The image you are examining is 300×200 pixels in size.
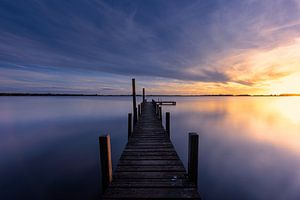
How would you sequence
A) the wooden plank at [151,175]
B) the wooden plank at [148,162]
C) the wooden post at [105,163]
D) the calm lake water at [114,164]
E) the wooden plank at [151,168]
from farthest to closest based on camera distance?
the calm lake water at [114,164]
the wooden plank at [148,162]
the wooden plank at [151,168]
the wooden plank at [151,175]
the wooden post at [105,163]

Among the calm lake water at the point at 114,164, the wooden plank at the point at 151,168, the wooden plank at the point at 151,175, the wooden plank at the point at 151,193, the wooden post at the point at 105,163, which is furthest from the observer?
the calm lake water at the point at 114,164

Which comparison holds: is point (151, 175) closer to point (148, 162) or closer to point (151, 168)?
point (151, 168)

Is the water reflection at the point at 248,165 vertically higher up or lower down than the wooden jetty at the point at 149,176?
lower down

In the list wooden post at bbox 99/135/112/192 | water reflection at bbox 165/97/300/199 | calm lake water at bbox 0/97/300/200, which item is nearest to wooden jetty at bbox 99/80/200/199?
wooden post at bbox 99/135/112/192

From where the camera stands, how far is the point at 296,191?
6.78 meters

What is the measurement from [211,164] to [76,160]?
8.17 meters

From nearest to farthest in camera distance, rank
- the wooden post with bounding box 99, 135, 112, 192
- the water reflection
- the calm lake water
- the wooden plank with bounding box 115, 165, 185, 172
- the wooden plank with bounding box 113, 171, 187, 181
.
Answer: the wooden post with bounding box 99, 135, 112, 192 < the wooden plank with bounding box 113, 171, 187, 181 < the wooden plank with bounding box 115, 165, 185, 172 < the calm lake water < the water reflection

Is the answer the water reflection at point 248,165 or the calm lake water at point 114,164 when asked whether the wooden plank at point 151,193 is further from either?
the water reflection at point 248,165

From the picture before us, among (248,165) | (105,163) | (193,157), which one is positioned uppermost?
(193,157)

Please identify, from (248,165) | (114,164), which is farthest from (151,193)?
(248,165)

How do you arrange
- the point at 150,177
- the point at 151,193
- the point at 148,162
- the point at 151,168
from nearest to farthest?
1. the point at 151,193
2. the point at 150,177
3. the point at 151,168
4. the point at 148,162

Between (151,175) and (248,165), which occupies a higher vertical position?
(151,175)

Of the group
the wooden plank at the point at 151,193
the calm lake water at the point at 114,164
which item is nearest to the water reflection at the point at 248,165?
the calm lake water at the point at 114,164

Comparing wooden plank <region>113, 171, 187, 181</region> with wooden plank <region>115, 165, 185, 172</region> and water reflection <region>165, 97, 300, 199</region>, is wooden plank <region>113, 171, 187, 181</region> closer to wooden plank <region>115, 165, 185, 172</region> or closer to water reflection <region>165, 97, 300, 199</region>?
wooden plank <region>115, 165, 185, 172</region>
